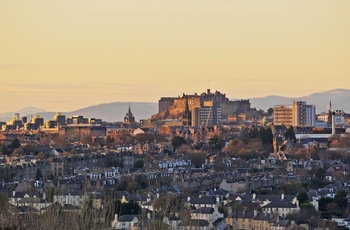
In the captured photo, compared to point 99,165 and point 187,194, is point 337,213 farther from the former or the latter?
point 99,165

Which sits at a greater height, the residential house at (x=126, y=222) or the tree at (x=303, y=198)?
the tree at (x=303, y=198)

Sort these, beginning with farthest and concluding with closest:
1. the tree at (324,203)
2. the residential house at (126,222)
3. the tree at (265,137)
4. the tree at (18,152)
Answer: the tree at (265,137)
the tree at (18,152)
the tree at (324,203)
the residential house at (126,222)

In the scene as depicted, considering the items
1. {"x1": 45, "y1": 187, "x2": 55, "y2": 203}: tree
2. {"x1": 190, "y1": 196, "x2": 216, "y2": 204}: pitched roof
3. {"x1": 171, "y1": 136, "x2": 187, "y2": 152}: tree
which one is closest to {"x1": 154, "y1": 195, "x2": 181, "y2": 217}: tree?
{"x1": 190, "y1": 196, "x2": 216, "y2": 204}: pitched roof

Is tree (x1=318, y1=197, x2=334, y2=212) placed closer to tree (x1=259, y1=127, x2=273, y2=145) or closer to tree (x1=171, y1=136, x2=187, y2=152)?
tree (x1=259, y1=127, x2=273, y2=145)

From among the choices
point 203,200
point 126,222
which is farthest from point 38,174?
point 126,222

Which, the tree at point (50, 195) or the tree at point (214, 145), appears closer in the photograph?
the tree at point (50, 195)

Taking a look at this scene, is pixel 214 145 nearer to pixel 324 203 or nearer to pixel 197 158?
pixel 197 158

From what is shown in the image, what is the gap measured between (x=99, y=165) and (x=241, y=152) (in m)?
9.39

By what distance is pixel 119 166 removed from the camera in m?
56.9

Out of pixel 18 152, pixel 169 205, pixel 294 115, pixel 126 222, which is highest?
pixel 294 115

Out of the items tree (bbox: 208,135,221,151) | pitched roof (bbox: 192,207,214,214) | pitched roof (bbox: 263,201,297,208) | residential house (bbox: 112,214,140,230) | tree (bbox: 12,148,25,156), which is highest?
tree (bbox: 208,135,221,151)

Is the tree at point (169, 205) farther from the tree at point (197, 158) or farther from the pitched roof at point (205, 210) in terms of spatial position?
the tree at point (197, 158)

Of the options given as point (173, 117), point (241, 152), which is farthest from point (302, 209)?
point (173, 117)

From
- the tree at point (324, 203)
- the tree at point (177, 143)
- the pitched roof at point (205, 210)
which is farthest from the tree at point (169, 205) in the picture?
the tree at point (177, 143)
